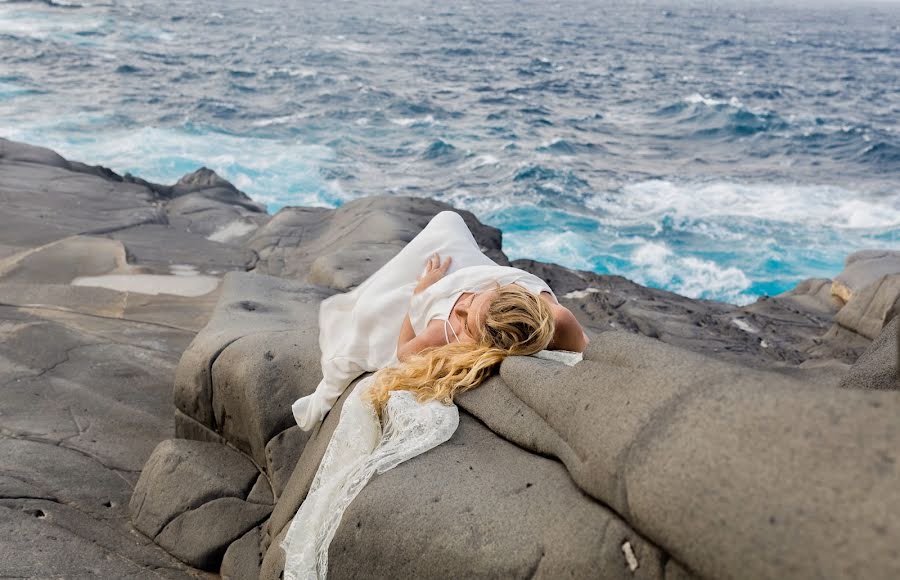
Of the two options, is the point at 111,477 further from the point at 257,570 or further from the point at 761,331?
the point at 761,331

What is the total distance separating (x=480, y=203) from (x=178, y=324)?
9656 millimetres

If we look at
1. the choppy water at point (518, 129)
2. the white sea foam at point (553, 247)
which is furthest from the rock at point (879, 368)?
the white sea foam at point (553, 247)

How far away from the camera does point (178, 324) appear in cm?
622

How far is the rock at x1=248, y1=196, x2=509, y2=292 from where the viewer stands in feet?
23.9

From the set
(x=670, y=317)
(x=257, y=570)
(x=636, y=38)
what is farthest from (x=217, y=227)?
(x=636, y=38)

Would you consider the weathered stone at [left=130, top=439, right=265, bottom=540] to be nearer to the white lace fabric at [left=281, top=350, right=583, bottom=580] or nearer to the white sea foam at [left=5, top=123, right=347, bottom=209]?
the white lace fabric at [left=281, top=350, right=583, bottom=580]

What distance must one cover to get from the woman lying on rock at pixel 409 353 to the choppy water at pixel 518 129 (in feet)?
27.9

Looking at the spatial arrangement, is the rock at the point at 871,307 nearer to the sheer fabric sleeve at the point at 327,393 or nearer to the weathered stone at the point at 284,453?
the sheer fabric sleeve at the point at 327,393

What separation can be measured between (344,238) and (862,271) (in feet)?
19.0

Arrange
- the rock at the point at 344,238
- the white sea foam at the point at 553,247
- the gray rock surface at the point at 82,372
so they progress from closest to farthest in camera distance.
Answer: the gray rock surface at the point at 82,372, the rock at the point at 344,238, the white sea foam at the point at 553,247

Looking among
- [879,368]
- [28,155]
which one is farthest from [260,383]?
[28,155]

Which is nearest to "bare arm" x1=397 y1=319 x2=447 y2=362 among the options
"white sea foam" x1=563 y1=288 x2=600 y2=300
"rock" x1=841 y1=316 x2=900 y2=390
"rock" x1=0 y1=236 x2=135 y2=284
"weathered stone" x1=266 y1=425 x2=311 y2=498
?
"weathered stone" x1=266 y1=425 x2=311 y2=498

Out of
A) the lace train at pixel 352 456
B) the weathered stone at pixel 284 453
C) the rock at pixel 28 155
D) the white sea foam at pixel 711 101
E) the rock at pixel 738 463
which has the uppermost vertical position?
the rock at pixel 738 463

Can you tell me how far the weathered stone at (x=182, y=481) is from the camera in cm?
390
